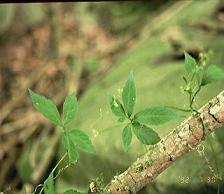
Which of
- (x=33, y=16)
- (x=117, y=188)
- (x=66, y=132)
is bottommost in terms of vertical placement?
(x=33, y=16)

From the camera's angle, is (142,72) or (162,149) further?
(142,72)

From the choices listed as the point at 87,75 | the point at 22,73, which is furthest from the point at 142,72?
the point at 22,73

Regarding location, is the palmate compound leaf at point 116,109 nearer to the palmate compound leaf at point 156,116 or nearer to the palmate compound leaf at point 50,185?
the palmate compound leaf at point 156,116

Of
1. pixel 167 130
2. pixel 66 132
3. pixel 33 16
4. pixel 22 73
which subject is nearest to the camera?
pixel 66 132

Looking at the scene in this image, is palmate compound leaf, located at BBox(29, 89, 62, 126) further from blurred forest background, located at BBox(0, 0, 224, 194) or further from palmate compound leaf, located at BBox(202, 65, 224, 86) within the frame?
palmate compound leaf, located at BBox(202, 65, 224, 86)

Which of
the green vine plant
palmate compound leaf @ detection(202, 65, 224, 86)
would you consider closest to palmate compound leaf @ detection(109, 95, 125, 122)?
the green vine plant

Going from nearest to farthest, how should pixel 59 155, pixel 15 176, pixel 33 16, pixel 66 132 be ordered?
pixel 66 132
pixel 59 155
pixel 15 176
pixel 33 16

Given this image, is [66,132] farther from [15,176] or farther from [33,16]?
[33,16]

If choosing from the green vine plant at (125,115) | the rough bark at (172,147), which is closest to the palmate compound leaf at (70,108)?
the green vine plant at (125,115)
